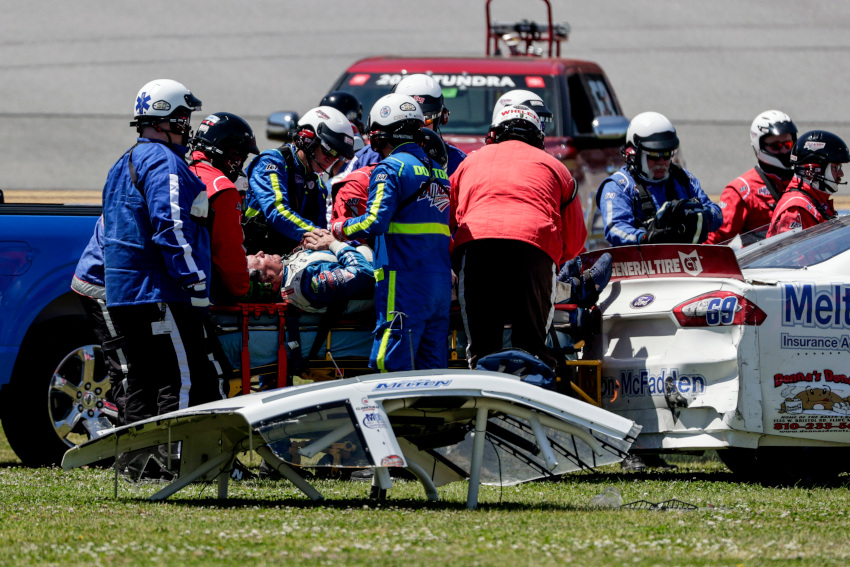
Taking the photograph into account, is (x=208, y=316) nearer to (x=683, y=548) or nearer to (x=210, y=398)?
(x=210, y=398)

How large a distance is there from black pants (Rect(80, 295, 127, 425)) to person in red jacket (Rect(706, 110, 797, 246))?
14.8 feet

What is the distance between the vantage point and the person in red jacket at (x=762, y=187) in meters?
10.4

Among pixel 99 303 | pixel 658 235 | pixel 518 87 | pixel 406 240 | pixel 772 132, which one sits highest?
pixel 518 87

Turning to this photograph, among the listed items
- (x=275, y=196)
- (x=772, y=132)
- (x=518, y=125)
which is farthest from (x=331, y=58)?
(x=518, y=125)

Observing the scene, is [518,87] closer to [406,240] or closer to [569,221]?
[569,221]

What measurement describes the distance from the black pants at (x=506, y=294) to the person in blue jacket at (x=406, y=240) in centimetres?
15

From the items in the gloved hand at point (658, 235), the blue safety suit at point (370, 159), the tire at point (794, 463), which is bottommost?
the tire at point (794, 463)

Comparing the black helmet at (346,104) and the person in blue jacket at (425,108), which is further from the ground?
the black helmet at (346,104)

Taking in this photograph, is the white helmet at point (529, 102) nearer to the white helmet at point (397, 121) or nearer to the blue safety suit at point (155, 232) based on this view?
the white helmet at point (397, 121)

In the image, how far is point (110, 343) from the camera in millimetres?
7895

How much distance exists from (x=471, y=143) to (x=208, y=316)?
5.44 meters

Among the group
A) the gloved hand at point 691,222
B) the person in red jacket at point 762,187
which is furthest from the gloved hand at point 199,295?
the person in red jacket at point 762,187

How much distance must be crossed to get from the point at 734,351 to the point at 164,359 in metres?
3.03

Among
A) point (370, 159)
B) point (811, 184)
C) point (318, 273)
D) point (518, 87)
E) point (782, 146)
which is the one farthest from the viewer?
point (518, 87)
